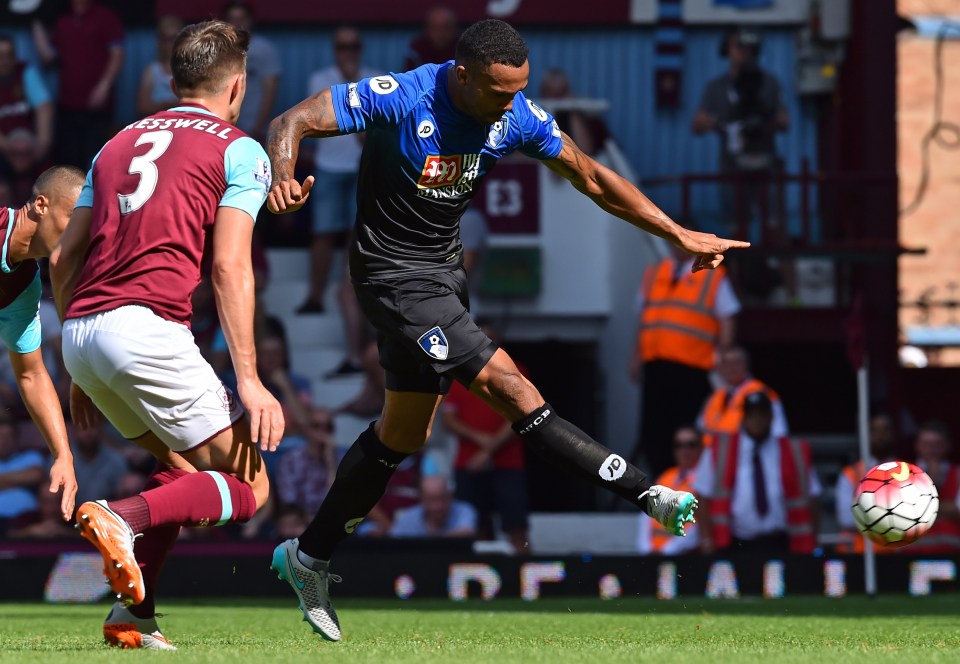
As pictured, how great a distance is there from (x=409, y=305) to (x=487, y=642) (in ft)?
4.49

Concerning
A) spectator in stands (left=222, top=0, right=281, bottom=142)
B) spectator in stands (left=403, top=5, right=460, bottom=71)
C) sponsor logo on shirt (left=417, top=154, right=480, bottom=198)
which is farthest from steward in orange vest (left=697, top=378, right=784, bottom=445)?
sponsor logo on shirt (left=417, top=154, right=480, bottom=198)

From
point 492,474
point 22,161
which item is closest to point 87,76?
point 22,161

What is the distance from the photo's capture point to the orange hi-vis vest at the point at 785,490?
11734mm

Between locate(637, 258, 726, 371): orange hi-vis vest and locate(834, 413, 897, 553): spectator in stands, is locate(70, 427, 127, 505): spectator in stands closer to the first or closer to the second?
locate(637, 258, 726, 371): orange hi-vis vest

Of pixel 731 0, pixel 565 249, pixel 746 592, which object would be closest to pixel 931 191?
pixel 731 0

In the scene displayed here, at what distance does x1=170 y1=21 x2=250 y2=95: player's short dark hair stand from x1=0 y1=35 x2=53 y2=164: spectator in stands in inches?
358

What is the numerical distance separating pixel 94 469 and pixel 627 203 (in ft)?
22.4

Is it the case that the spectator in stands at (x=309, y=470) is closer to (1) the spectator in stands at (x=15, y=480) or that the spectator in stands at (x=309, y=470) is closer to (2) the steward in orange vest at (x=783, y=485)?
(1) the spectator in stands at (x=15, y=480)

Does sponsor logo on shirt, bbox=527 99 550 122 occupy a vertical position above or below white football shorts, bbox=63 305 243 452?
above

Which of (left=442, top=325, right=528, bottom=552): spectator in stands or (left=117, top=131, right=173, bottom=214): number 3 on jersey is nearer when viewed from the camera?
(left=117, top=131, right=173, bottom=214): number 3 on jersey

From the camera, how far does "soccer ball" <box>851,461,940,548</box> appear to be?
287 inches

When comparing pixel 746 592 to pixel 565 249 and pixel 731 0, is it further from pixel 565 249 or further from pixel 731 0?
pixel 731 0

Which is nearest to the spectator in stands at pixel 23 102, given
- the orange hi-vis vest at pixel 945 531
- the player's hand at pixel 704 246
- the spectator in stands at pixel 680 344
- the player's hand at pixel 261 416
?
the spectator in stands at pixel 680 344

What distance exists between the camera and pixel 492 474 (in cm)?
1253
